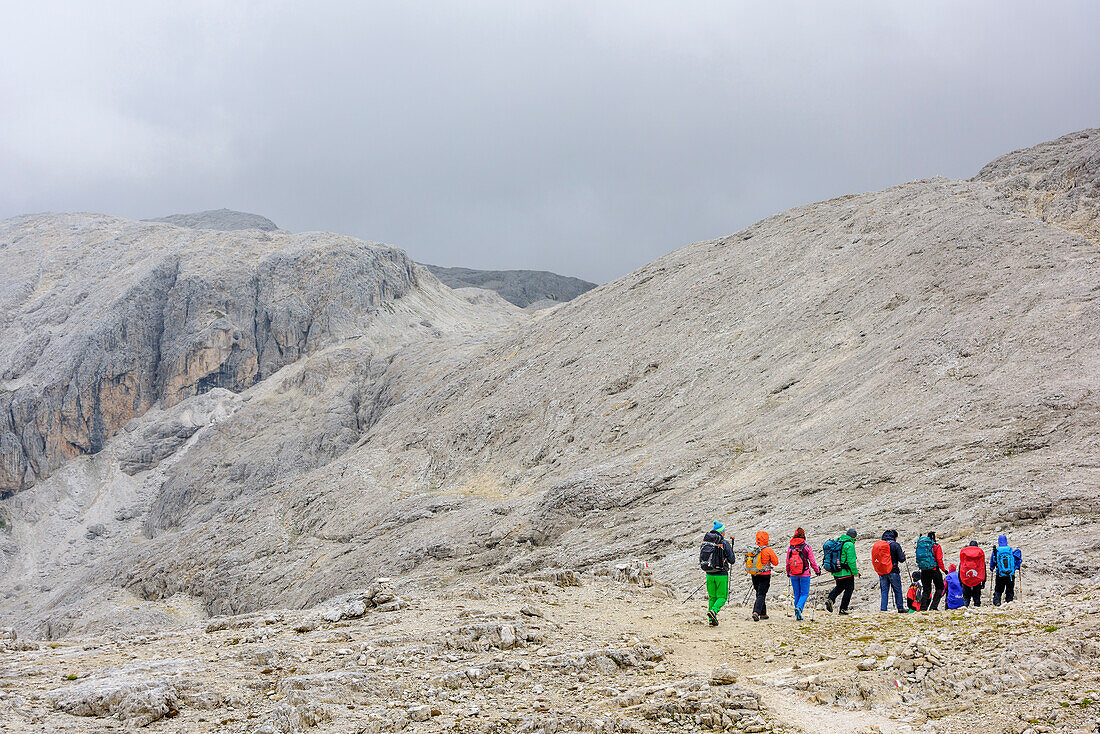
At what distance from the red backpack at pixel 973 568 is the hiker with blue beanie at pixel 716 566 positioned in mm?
4358

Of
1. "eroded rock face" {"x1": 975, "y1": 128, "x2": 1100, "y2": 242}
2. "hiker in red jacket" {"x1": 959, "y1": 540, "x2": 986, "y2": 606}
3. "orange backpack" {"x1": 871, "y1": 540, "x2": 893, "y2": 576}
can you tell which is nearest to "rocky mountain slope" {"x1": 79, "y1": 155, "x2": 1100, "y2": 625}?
"hiker in red jacket" {"x1": 959, "y1": 540, "x2": 986, "y2": 606}

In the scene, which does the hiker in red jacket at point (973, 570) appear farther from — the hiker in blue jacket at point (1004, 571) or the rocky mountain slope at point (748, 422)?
the rocky mountain slope at point (748, 422)

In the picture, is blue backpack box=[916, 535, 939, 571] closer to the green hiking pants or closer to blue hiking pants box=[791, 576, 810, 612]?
blue hiking pants box=[791, 576, 810, 612]

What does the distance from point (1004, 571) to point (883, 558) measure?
7.25 ft

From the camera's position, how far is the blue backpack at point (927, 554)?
15.0 m

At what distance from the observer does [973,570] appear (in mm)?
14578

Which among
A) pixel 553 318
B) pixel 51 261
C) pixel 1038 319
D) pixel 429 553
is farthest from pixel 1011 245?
pixel 51 261

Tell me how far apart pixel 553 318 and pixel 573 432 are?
832 inches

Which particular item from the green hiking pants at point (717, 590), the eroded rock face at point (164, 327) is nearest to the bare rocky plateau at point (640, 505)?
the green hiking pants at point (717, 590)

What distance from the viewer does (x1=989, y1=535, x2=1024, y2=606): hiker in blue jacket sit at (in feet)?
47.6

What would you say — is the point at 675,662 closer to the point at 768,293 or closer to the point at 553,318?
the point at 768,293

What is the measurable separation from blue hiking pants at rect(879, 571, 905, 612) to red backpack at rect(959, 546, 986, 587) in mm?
1140

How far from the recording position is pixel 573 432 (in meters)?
41.6

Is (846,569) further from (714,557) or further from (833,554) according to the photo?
(714,557)
